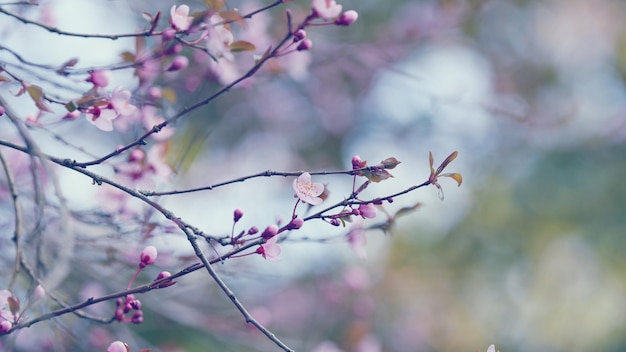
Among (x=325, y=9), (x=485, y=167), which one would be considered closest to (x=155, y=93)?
(x=325, y=9)

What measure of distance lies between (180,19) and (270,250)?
19.4 inches

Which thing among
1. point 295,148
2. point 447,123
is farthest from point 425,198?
point 295,148

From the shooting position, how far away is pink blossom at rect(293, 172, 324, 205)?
1.17m

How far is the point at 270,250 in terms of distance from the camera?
1.18 m

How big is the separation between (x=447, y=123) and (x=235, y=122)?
162 centimetres

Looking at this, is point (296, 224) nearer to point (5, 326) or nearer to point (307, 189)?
point (307, 189)

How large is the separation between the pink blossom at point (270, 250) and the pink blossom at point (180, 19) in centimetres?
46

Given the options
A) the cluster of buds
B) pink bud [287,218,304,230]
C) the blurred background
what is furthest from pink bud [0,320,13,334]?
the blurred background

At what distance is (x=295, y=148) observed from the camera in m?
5.41

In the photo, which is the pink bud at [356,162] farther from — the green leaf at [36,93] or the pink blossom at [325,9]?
the green leaf at [36,93]

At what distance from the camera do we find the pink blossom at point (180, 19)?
127 centimetres

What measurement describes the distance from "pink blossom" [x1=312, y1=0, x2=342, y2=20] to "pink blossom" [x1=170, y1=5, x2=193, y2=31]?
25 cm

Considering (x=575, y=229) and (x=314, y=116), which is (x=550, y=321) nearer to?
(x=575, y=229)

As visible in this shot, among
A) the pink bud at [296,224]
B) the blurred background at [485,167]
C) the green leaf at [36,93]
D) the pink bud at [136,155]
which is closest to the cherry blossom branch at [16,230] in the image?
the green leaf at [36,93]
